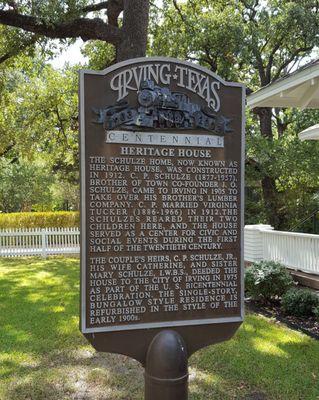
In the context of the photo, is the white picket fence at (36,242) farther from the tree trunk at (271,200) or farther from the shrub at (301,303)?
the shrub at (301,303)

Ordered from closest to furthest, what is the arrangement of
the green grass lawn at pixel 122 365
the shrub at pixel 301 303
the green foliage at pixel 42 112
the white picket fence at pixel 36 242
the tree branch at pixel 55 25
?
the green grass lawn at pixel 122 365
the shrub at pixel 301 303
the tree branch at pixel 55 25
the white picket fence at pixel 36 242
the green foliage at pixel 42 112

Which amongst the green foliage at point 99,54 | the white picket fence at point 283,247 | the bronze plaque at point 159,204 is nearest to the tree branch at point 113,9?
the green foliage at point 99,54

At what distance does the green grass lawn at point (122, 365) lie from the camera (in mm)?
4848

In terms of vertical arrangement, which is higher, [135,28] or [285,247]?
[135,28]

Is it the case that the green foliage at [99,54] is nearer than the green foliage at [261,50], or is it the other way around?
the green foliage at [99,54]

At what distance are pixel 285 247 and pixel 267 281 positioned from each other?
1.56 meters

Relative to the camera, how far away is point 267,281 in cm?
844

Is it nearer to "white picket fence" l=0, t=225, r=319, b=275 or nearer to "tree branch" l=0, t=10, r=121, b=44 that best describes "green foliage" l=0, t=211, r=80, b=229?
"white picket fence" l=0, t=225, r=319, b=275

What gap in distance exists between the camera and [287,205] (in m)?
17.3

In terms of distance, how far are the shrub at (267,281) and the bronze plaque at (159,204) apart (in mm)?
4767

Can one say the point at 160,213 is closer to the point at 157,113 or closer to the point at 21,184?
the point at 157,113

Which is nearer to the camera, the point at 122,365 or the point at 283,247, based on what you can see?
the point at 122,365

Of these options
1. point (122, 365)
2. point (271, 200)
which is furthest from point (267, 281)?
point (271, 200)

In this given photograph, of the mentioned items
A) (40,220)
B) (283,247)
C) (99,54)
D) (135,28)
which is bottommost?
(40,220)
